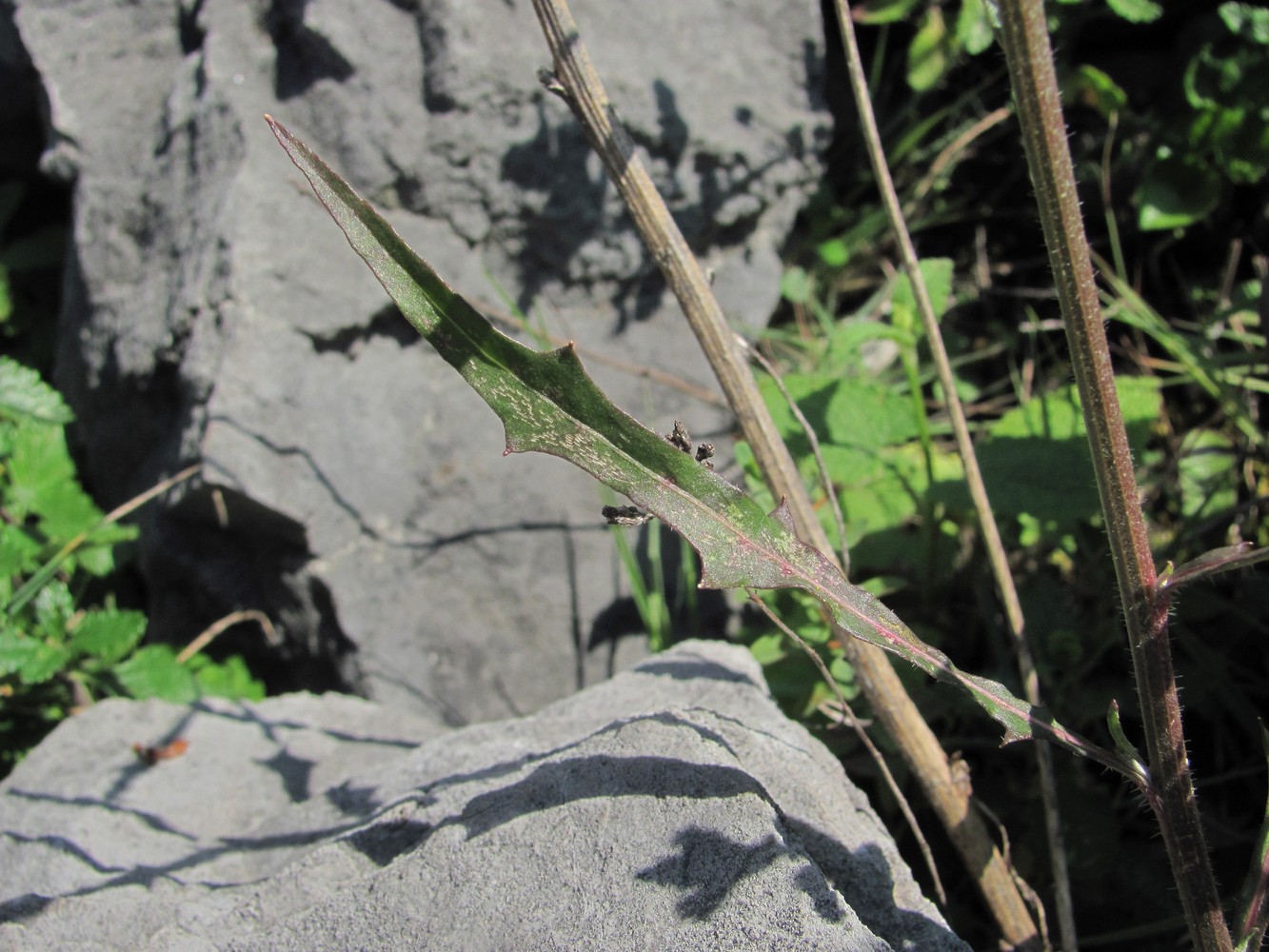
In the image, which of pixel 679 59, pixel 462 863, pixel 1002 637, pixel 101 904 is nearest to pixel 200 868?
pixel 101 904

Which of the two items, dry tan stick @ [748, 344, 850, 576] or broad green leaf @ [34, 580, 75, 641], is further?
broad green leaf @ [34, 580, 75, 641]

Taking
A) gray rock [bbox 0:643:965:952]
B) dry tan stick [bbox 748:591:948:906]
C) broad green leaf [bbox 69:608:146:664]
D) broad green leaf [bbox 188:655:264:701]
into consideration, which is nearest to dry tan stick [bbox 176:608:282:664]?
broad green leaf [bbox 188:655:264:701]

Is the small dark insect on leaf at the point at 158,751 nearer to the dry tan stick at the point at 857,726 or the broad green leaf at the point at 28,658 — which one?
the broad green leaf at the point at 28,658

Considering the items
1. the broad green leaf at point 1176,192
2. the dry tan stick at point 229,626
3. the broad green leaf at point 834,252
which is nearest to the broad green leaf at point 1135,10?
the broad green leaf at point 1176,192

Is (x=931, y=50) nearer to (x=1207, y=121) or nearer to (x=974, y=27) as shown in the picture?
(x=974, y=27)

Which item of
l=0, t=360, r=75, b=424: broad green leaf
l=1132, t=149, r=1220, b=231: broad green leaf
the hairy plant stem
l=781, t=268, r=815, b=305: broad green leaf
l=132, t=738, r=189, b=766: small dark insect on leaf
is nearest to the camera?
the hairy plant stem

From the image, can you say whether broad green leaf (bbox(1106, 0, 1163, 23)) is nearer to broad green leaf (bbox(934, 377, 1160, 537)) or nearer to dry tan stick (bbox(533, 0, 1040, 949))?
broad green leaf (bbox(934, 377, 1160, 537))

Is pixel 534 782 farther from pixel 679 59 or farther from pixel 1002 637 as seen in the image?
pixel 679 59

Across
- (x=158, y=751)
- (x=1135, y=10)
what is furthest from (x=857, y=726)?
(x=1135, y=10)
